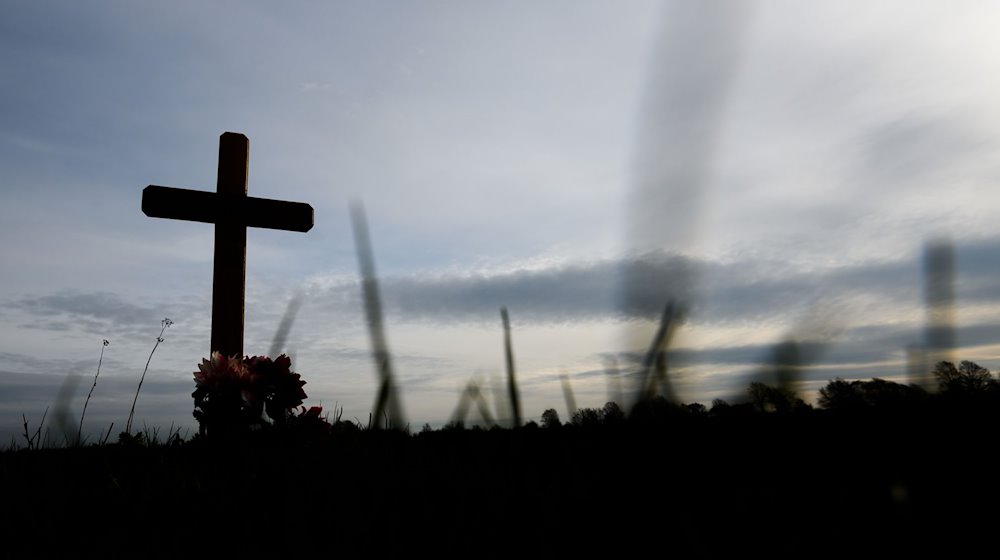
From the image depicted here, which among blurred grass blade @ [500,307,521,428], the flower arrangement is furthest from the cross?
blurred grass blade @ [500,307,521,428]

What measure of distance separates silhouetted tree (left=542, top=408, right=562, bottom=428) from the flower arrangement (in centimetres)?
213

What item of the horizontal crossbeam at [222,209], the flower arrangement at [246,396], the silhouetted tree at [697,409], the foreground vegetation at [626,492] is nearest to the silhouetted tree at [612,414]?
the foreground vegetation at [626,492]

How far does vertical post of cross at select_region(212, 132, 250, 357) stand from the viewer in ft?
19.2

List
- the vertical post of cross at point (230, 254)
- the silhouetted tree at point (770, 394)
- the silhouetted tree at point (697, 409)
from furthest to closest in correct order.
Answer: the vertical post of cross at point (230, 254) → the silhouetted tree at point (697, 409) → the silhouetted tree at point (770, 394)

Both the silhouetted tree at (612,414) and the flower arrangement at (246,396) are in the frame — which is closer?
the silhouetted tree at (612,414)

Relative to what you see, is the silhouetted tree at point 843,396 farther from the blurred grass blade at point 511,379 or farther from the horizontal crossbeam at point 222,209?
the horizontal crossbeam at point 222,209

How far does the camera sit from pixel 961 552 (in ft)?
4.15

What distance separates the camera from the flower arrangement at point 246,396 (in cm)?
441

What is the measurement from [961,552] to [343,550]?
59.2 inches

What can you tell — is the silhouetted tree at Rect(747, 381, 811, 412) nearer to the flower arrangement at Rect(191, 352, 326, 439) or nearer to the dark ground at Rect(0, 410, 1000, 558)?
the dark ground at Rect(0, 410, 1000, 558)

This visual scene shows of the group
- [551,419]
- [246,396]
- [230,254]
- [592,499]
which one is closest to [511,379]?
[592,499]

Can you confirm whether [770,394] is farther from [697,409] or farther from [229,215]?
[229,215]

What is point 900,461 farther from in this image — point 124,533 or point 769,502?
point 124,533

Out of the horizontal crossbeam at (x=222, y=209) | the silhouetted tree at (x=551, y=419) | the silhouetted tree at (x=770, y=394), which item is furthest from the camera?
the horizontal crossbeam at (x=222, y=209)
